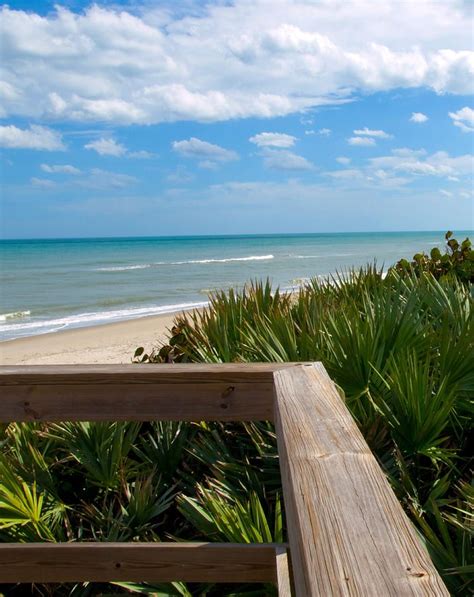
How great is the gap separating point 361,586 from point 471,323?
3.01m

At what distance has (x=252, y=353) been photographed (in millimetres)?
3797

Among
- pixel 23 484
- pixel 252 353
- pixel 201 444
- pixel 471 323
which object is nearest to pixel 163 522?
pixel 201 444

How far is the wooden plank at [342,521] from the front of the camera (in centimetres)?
84

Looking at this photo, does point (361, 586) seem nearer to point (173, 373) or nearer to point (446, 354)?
point (173, 373)

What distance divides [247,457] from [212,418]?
40.8 inches

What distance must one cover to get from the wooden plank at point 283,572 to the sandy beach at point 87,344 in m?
9.82

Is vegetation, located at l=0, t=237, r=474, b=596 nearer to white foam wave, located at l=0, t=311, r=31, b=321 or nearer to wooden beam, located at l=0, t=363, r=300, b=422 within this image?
wooden beam, located at l=0, t=363, r=300, b=422

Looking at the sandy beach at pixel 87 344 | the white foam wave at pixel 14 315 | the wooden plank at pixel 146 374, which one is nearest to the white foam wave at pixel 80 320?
the sandy beach at pixel 87 344

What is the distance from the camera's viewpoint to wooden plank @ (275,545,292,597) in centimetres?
154

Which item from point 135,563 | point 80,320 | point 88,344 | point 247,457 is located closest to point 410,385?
point 247,457

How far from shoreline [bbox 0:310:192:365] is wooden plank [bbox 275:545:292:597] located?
1007 cm

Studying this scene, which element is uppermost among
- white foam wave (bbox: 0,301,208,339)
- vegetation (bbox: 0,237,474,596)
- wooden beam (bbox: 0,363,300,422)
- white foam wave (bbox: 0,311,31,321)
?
wooden beam (bbox: 0,363,300,422)

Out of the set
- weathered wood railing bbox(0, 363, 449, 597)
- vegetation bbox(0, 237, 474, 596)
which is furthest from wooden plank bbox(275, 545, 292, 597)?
vegetation bbox(0, 237, 474, 596)

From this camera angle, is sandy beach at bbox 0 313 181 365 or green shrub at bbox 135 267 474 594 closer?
green shrub at bbox 135 267 474 594
